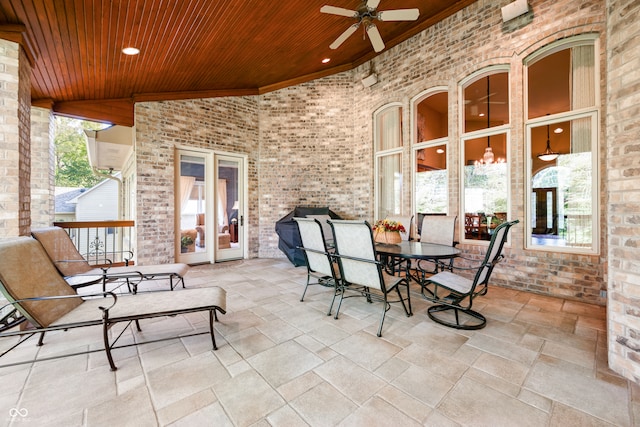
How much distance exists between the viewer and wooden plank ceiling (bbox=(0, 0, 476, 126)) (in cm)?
298

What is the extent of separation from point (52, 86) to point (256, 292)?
4867 millimetres

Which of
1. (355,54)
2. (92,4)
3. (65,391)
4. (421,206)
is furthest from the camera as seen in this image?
(355,54)

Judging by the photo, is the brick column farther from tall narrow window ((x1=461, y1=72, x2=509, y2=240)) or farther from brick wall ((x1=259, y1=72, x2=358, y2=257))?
tall narrow window ((x1=461, y1=72, x2=509, y2=240))

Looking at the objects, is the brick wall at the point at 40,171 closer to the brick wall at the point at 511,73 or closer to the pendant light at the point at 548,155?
the brick wall at the point at 511,73

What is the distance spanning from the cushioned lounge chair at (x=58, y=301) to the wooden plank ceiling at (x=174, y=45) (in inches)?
94.1

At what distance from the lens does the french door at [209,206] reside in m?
5.62

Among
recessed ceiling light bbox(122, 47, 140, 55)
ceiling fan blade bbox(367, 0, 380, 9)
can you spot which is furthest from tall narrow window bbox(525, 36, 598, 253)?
recessed ceiling light bbox(122, 47, 140, 55)

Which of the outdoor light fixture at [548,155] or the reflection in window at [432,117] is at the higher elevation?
the reflection in window at [432,117]

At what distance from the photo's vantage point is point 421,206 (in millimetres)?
5223

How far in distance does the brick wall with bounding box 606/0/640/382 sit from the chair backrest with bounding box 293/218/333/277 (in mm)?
2292

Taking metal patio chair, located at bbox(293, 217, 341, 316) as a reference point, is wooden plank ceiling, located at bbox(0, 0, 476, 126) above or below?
above

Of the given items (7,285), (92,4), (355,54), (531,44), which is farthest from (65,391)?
(355,54)

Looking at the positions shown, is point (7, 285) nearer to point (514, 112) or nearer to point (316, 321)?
point (316, 321)

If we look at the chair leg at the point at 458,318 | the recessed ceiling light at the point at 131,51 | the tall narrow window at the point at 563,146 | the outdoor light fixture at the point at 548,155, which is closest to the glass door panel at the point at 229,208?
the recessed ceiling light at the point at 131,51
